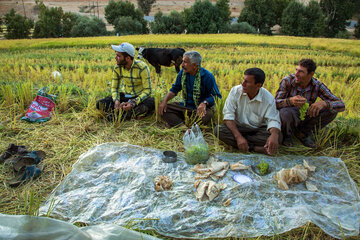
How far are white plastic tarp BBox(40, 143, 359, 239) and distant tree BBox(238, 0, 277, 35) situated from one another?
3066 centimetres

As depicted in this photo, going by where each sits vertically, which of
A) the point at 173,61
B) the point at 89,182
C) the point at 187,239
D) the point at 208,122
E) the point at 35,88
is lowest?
the point at 187,239

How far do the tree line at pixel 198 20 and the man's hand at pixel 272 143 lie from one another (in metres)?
18.8

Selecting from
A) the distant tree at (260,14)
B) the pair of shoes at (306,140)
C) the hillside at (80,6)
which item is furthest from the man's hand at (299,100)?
the hillside at (80,6)

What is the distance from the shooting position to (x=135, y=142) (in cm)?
264

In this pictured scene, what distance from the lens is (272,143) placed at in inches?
86.7

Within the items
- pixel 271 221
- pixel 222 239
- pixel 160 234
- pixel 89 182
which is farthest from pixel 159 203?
pixel 271 221

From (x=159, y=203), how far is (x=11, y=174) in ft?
4.61

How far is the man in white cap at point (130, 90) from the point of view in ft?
9.91

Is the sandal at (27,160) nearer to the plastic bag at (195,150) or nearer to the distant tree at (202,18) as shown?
the plastic bag at (195,150)

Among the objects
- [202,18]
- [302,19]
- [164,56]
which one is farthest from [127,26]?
[164,56]

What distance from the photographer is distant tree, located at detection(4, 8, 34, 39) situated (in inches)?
810

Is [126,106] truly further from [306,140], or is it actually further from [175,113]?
[306,140]

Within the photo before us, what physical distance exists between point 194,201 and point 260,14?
31.8 m

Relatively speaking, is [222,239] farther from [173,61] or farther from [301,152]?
[173,61]
